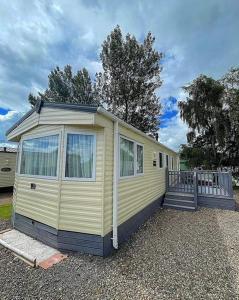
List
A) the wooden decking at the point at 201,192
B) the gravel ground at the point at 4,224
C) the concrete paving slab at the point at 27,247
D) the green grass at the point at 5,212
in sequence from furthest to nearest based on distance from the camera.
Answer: the wooden decking at the point at 201,192 → the green grass at the point at 5,212 → the gravel ground at the point at 4,224 → the concrete paving slab at the point at 27,247

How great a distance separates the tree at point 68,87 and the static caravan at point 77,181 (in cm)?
1402

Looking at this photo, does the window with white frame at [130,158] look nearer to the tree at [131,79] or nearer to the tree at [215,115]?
the tree at [131,79]

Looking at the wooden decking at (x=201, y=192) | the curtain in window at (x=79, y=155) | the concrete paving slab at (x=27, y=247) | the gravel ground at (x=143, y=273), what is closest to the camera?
the gravel ground at (x=143, y=273)

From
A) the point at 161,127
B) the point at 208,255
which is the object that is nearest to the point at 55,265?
the point at 208,255

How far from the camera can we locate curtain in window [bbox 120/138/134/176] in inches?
199

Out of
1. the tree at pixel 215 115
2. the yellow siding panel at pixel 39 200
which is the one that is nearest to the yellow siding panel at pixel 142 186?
the yellow siding panel at pixel 39 200

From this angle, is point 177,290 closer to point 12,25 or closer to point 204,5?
point 204,5

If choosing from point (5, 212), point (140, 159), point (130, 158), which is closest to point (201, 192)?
point (140, 159)

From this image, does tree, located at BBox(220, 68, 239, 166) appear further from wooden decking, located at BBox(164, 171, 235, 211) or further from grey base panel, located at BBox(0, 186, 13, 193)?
grey base panel, located at BBox(0, 186, 13, 193)

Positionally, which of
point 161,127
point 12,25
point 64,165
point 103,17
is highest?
point 103,17

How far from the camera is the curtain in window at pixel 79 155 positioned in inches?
166

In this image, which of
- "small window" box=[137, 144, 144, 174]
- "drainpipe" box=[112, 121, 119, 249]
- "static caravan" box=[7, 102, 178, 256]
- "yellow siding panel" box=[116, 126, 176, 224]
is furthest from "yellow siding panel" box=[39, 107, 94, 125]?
"small window" box=[137, 144, 144, 174]

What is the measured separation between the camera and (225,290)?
2.92 meters

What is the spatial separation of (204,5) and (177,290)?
26.4ft
